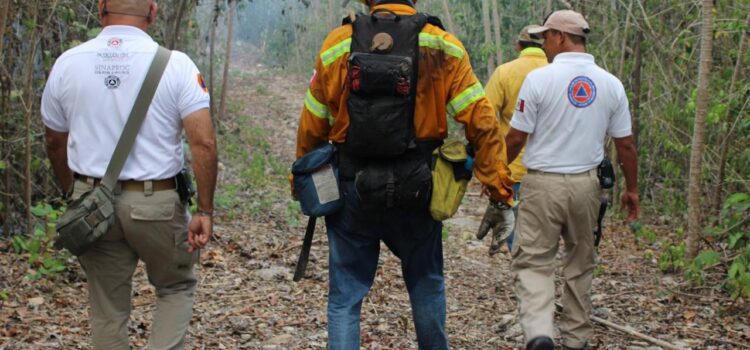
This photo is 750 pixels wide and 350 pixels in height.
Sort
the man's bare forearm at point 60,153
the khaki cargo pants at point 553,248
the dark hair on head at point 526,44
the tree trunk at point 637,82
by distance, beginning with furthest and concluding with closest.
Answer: the tree trunk at point 637,82 → the dark hair on head at point 526,44 → the khaki cargo pants at point 553,248 → the man's bare forearm at point 60,153

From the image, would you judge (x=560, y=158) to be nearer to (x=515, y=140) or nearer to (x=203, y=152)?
(x=515, y=140)

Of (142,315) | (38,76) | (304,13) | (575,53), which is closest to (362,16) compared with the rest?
(575,53)

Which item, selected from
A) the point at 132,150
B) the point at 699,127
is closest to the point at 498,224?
the point at 699,127

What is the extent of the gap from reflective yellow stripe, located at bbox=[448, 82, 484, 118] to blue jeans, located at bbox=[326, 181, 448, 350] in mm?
496

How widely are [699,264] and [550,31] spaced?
9.27 ft

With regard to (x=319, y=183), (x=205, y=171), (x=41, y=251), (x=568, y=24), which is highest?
(x=568, y=24)

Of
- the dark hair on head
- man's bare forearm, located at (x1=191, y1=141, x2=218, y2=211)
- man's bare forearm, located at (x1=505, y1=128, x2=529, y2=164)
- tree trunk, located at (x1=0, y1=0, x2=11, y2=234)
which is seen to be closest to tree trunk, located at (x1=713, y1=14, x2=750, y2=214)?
the dark hair on head

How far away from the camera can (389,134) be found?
11.7 ft

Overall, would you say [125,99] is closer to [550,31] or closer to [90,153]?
[90,153]

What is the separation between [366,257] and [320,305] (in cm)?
280

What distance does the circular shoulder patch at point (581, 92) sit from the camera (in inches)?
192

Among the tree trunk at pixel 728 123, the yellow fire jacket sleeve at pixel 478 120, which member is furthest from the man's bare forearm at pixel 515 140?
the tree trunk at pixel 728 123

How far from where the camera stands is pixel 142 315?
5938 mm

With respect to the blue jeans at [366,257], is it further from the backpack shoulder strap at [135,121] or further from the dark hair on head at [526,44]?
the dark hair on head at [526,44]
